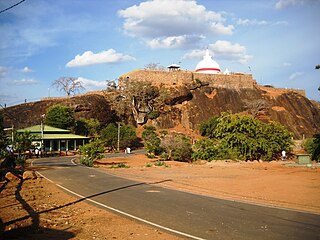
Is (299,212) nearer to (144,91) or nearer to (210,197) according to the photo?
(210,197)

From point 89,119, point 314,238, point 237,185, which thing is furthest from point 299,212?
point 89,119

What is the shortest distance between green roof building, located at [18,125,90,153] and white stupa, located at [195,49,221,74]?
3410 centimetres

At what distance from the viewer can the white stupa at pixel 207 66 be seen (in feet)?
245

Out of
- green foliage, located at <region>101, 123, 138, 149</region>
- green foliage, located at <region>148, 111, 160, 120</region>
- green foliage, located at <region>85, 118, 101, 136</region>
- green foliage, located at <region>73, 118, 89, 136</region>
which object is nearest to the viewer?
green foliage, located at <region>101, 123, 138, 149</region>

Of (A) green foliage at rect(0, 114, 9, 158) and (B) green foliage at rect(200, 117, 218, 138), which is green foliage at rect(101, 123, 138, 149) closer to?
(B) green foliage at rect(200, 117, 218, 138)

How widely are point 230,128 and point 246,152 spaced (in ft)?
10.1

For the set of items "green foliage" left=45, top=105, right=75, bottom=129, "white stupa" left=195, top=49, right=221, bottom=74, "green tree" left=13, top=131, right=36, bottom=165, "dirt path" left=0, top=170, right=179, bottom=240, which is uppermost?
"white stupa" left=195, top=49, right=221, bottom=74

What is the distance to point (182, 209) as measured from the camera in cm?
1124

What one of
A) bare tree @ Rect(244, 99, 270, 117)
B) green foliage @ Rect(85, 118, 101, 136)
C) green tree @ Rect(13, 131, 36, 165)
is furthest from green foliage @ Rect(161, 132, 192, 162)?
bare tree @ Rect(244, 99, 270, 117)

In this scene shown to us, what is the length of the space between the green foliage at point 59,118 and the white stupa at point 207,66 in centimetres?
3287

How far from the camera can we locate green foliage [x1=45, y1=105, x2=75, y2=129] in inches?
2140

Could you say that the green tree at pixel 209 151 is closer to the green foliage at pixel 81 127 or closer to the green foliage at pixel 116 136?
the green foliage at pixel 116 136

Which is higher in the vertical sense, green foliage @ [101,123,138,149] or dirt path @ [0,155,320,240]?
green foliage @ [101,123,138,149]

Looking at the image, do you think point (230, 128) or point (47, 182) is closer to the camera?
point (47, 182)
